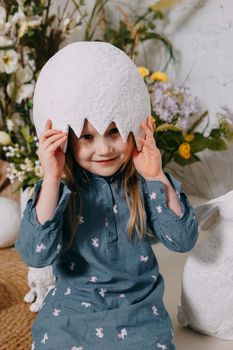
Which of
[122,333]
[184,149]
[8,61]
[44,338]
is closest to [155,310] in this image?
[122,333]

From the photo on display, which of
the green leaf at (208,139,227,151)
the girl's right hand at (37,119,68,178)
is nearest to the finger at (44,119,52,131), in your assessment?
the girl's right hand at (37,119,68,178)

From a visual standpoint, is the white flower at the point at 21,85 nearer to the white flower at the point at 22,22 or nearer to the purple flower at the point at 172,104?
the white flower at the point at 22,22

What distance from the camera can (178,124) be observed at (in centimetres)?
164

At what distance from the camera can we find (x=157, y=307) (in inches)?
42.9

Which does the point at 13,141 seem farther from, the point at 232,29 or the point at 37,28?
the point at 232,29

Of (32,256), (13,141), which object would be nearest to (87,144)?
(32,256)

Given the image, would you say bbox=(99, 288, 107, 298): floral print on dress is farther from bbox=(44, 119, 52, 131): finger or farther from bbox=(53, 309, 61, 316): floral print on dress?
bbox=(44, 119, 52, 131): finger

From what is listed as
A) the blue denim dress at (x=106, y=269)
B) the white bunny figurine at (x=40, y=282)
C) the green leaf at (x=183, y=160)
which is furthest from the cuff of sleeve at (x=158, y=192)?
the green leaf at (x=183, y=160)

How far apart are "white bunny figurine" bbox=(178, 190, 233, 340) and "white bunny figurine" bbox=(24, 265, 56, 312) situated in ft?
0.99

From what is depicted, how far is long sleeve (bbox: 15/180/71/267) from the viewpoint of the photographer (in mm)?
992

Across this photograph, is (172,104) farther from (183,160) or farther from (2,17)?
(2,17)

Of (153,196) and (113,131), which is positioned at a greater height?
(113,131)

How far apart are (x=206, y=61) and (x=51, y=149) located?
3.40 feet

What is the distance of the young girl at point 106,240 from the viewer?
1012 millimetres
